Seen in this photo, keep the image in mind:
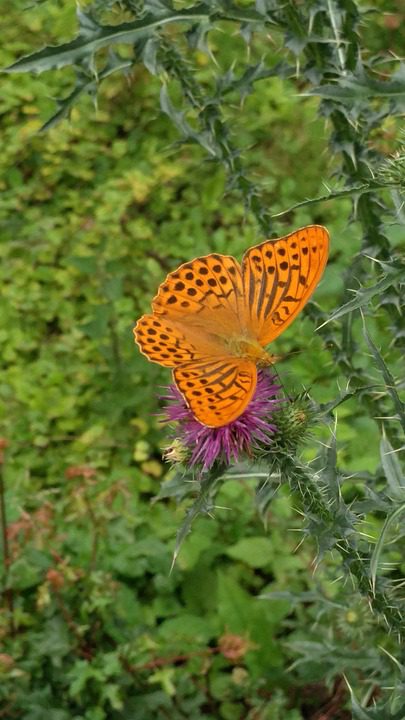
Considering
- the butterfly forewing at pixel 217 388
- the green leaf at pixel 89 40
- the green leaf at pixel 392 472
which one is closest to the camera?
the butterfly forewing at pixel 217 388

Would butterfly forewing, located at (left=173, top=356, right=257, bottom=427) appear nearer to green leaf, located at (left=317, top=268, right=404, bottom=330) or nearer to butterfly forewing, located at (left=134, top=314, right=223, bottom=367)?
butterfly forewing, located at (left=134, top=314, right=223, bottom=367)

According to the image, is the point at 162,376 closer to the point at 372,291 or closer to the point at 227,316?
the point at 227,316

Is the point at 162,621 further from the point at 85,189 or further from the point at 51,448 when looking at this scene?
the point at 85,189

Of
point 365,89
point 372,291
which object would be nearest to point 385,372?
point 372,291

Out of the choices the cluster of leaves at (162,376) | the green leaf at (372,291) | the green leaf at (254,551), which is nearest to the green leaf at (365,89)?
the cluster of leaves at (162,376)

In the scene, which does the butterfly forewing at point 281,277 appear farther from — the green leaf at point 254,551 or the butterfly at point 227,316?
the green leaf at point 254,551

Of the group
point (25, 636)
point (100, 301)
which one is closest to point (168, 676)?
point (25, 636)
